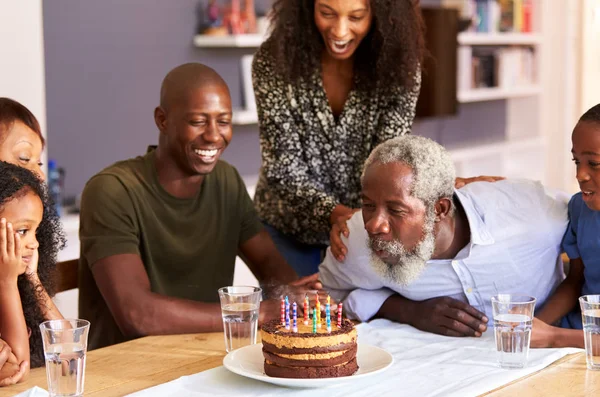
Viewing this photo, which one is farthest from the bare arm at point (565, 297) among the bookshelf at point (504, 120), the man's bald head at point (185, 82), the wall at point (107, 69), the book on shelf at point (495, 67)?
the book on shelf at point (495, 67)

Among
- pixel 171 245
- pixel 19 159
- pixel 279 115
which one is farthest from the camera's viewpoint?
pixel 279 115

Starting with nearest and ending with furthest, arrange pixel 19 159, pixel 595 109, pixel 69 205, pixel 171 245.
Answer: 1. pixel 595 109
2. pixel 19 159
3. pixel 171 245
4. pixel 69 205

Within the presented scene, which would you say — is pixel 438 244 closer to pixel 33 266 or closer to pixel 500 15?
pixel 33 266

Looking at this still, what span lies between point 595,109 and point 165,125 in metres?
1.16

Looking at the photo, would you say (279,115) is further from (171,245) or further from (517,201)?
(517,201)

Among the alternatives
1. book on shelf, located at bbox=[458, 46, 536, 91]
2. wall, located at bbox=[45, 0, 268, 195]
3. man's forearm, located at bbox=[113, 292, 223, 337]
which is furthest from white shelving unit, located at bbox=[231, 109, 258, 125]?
man's forearm, located at bbox=[113, 292, 223, 337]

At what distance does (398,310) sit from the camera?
2.24 meters

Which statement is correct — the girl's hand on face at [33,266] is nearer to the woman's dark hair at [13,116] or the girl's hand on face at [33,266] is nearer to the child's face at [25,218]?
the child's face at [25,218]

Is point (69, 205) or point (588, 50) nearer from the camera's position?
point (69, 205)

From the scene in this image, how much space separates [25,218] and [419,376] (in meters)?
0.88

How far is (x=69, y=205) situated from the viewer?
4.53 metres

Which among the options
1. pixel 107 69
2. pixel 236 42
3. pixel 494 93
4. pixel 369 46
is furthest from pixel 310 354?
pixel 494 93

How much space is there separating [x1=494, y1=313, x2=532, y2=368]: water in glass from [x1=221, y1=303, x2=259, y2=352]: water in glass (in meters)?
0.53

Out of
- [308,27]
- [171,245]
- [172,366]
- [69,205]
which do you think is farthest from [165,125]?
[69,205]
